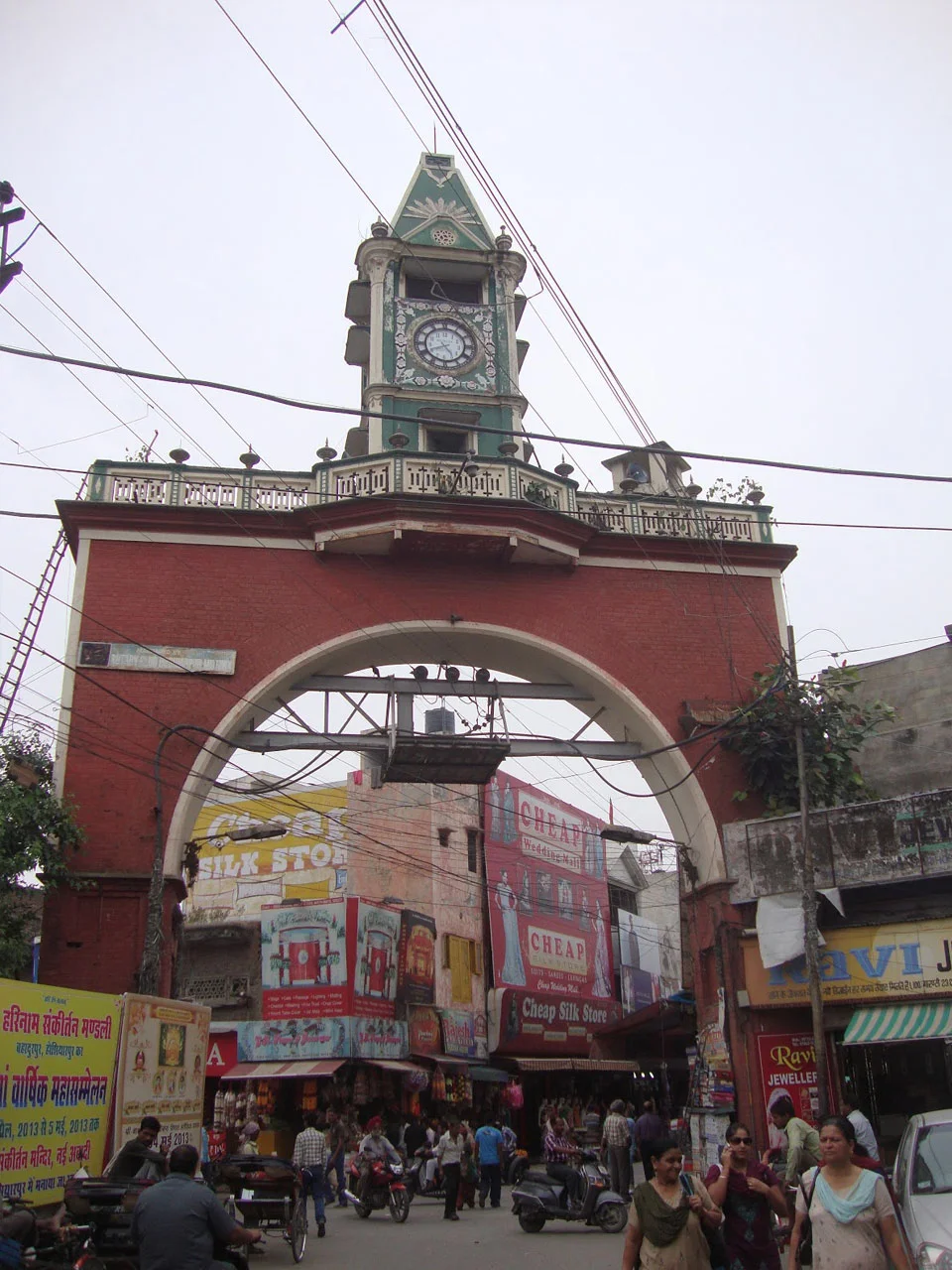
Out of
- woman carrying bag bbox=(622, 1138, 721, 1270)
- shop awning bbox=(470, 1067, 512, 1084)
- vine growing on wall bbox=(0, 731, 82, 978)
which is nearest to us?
woman carrying bag bbox=(622, 1138, 721, 1270)

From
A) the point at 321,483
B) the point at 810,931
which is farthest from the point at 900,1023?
the point at 321,483

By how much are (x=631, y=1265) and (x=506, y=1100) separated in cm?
2187

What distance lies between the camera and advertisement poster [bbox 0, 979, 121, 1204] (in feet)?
25.9

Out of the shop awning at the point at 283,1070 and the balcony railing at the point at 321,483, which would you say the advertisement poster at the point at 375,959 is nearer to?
the shop awning at the point at 283,1070

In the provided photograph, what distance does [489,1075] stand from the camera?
86.8ft

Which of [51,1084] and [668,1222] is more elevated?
[51,1084]

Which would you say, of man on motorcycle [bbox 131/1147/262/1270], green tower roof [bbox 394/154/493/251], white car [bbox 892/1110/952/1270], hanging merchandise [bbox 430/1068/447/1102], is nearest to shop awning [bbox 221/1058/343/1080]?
hanging merchandise [bbox 430/1068/447/1102]

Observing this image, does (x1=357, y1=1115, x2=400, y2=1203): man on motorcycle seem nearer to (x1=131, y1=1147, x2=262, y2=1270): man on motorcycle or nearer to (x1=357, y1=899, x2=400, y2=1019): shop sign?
(x1=357, y1=899, x2=400, y2=1019): shop sign

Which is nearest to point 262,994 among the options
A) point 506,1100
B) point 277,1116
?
point 277,1116

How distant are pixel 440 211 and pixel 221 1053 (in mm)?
17100

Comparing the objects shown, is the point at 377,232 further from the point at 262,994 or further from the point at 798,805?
the point at 262,994

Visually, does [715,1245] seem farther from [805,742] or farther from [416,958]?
[416,958]

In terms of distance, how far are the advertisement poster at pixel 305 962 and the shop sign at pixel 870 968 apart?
36.1ft

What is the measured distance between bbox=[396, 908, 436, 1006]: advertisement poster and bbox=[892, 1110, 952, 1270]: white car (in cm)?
1977
